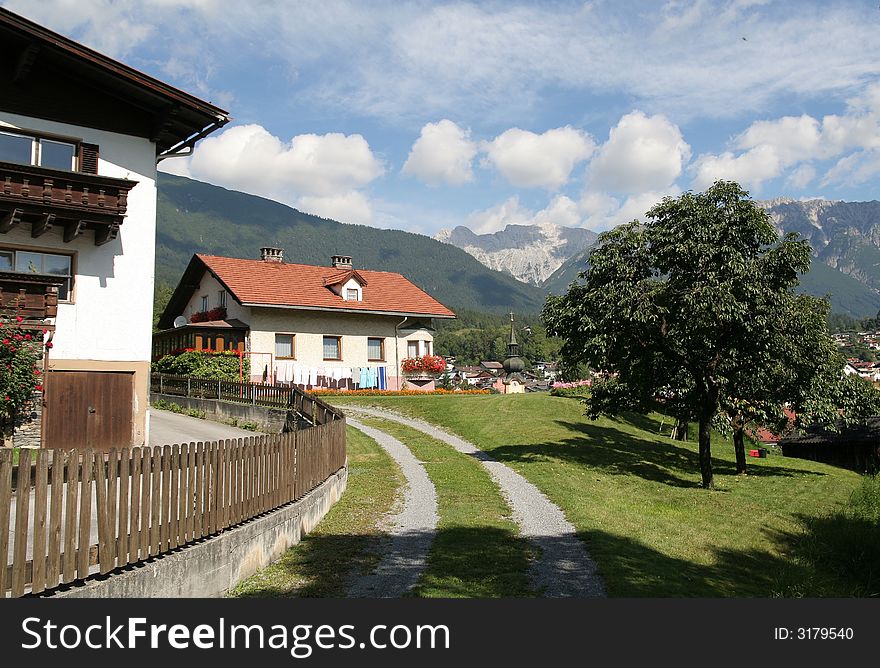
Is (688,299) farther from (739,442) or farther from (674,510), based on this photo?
(739,442)

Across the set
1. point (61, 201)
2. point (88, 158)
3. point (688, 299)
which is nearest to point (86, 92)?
point (88, 158)

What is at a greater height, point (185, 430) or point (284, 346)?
point (284, 346)

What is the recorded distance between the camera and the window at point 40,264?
54.7 ft

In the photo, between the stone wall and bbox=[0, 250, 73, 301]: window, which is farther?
bbox=[0, 250, 73, 301]: window

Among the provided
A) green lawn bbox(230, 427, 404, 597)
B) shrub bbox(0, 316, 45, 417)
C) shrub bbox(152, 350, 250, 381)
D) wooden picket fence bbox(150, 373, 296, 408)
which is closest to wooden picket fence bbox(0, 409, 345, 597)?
green lawn bbox(230, 427, 404, 597)

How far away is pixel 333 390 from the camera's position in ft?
119

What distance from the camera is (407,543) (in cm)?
1029

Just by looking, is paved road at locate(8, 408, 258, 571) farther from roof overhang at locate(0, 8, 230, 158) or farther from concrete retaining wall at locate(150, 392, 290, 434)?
roof overhang at locate(0, 8, 230, 158)

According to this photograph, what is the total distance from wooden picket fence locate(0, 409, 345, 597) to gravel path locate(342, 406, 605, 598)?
3.66 m

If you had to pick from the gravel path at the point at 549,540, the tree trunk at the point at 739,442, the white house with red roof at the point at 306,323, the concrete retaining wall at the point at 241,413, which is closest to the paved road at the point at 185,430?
the concrete retaining wall at the point at 241,413

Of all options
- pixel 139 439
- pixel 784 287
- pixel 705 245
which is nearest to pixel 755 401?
pixel 784 287

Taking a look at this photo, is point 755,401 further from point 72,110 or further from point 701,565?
point 72,110

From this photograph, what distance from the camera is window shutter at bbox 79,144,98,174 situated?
17188 mm

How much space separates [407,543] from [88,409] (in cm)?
1053
